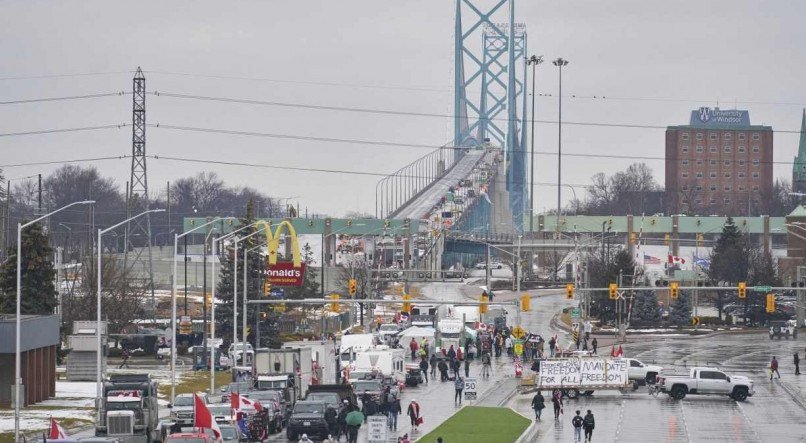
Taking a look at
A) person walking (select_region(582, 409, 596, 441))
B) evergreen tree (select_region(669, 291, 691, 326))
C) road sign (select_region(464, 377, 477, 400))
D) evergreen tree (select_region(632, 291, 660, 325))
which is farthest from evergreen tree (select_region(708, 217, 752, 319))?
person walking (select_region(582, 409, 596, 441))

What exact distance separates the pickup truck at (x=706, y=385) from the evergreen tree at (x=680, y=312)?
4935 cm

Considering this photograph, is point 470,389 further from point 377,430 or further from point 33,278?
point 33,278

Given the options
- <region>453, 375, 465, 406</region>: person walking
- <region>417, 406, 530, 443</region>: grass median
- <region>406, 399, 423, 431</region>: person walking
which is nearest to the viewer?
<region>417, 406, 530, 443</region>: grass median

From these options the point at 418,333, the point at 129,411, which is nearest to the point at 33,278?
the point at 418,333

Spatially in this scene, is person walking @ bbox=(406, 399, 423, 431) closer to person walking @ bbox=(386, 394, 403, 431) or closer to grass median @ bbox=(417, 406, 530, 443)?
person walking @ bbox=(386, 394, 403, 431)

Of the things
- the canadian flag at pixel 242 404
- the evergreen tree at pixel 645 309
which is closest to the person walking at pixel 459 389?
the canadian flag at pixel 242 404

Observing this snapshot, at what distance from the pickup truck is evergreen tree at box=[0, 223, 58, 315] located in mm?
29410

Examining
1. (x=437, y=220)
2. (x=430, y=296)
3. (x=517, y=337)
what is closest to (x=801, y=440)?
(x=517, y=337)

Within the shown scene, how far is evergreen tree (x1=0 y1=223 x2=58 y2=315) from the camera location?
76.9 meters

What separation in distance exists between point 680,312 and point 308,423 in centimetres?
7016

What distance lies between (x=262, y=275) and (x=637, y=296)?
3199 centimetres

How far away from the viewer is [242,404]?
5378 centimetres

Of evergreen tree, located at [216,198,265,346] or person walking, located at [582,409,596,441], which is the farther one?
evergreen tree, located at [216,198,265,346]

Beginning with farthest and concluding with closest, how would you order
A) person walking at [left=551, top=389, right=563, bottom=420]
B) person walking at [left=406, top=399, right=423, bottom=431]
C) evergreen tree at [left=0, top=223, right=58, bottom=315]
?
evergreen tree at [left=0, top=223, right=58, bottom=315] → person walking at [left=551, top=389, right=563, bottom=420] → person walking at [left=406, top=399, right=423, bottom=431]
